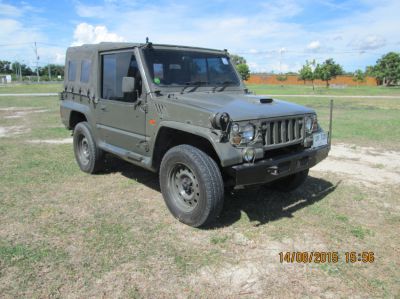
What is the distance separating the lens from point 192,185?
4.19m

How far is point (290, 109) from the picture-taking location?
4352 mm

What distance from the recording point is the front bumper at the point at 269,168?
362 cm

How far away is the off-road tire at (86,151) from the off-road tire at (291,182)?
9.41 feet

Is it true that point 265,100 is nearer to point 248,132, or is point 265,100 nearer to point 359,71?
point 248,132

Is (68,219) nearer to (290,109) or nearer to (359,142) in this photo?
(290,109)

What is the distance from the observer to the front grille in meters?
3.94

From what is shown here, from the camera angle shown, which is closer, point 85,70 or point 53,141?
point 85,70

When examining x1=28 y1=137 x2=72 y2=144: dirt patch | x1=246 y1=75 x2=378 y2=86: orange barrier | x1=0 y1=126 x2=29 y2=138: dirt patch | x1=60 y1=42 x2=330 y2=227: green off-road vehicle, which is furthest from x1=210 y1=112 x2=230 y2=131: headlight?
x1=246 y1=75 x2=378 y2=86: orange barrier

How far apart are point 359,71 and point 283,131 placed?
6763 centimetres

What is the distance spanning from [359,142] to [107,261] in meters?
7.56

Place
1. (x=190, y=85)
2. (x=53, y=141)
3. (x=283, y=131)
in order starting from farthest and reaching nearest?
1. (x=53, y=141)
2. (x=190, y=85)
3. (x=283, y=131)

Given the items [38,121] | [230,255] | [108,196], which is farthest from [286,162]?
[38,121]

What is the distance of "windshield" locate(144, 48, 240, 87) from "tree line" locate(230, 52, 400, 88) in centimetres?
4525
